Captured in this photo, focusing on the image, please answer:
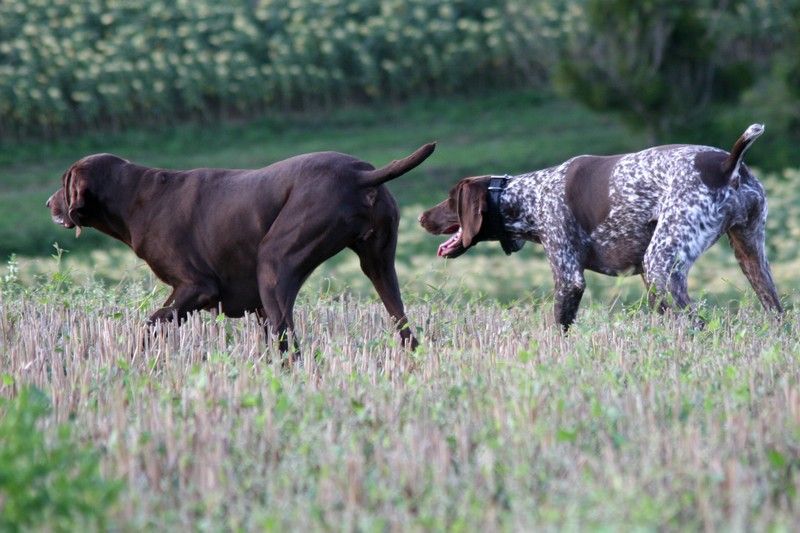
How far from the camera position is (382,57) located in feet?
90.3

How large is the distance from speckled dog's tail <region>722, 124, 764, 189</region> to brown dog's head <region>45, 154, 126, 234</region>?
332cm

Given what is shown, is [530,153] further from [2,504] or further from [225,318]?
[2,504]

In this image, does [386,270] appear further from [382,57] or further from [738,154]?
[382,57]

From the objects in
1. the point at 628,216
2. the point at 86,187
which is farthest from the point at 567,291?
the point at 86,187

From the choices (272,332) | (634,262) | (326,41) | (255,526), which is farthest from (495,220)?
(326,41)

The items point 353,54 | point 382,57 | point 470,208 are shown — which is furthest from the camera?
point 382,57

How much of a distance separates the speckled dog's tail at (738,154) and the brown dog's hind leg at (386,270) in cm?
184

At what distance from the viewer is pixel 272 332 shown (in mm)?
6883

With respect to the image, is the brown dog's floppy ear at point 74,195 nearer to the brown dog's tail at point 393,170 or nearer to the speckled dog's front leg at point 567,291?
the brown dog's tail at point 393,170

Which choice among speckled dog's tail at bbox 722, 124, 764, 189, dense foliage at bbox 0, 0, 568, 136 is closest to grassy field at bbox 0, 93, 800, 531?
speckled dog's tail at bbox 722, 124, 764, 189

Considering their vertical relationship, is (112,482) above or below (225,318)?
above

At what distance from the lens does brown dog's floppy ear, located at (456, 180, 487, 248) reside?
8.14 meters

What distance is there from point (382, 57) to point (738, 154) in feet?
68.4

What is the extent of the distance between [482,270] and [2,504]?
27.7ft
